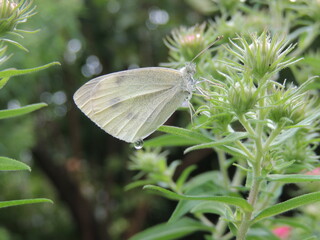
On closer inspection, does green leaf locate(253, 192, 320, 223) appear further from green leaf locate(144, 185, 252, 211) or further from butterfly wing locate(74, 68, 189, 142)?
butterfly wing locate(74, 68, 189, 142)

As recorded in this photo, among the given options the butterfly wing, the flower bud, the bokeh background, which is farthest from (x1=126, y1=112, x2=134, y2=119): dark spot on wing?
the bokeh background

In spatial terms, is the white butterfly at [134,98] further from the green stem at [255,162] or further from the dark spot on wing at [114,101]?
the green stem at [255,162]

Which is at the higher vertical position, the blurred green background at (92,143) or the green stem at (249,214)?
the green stem at (249,214)

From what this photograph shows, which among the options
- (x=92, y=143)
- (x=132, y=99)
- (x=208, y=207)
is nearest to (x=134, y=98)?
(x=132, y=99)

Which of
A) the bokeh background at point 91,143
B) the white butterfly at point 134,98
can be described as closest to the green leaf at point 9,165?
the white butterfly at point 134,98

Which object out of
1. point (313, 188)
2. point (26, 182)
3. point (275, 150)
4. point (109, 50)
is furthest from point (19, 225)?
point (275, 150)

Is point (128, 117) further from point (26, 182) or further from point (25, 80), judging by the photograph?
point (26, 182)
